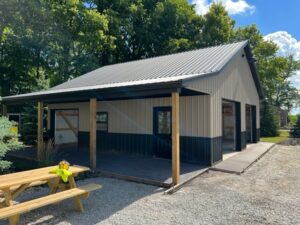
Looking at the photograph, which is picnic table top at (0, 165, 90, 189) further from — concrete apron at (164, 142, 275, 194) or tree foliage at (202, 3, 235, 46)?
tree foliage at (202, 3, 235, 46)

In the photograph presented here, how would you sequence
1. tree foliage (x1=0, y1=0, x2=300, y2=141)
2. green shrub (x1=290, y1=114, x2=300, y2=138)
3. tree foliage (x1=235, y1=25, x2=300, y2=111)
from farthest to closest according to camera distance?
tree foliage (x1=235, y1=25, x2=300, y2=111)
tree foliage (x1=0, y1=0, x2=300, y2=141)
green shrub (x1=290, y1=114, x2=300, y2=138)

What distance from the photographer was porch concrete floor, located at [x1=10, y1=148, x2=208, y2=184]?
7116mm

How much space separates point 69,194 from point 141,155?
5.99 meters

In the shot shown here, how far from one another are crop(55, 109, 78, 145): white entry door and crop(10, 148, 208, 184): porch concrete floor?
3441 millimetres

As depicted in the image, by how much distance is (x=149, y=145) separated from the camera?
10.3 metres

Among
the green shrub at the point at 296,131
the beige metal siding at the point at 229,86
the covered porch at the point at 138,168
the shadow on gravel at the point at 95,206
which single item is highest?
the beige metal siding at the point at 229,86

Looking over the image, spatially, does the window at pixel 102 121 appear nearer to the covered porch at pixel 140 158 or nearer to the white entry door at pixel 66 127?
the covered porch at pixel 140 158

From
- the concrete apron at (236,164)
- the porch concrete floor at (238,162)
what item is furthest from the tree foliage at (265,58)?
the concrete apron at (236,164)

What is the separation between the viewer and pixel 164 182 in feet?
21.0

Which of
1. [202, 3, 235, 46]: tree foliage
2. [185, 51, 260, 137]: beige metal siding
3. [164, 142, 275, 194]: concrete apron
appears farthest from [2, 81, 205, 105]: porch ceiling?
[202, 3, 235, 46]: tree foliage

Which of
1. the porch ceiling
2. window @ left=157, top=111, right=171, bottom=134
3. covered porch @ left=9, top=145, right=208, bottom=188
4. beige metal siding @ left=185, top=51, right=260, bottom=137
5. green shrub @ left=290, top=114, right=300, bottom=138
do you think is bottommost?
covered porch @ left=9, top=145, right=208, bottom=188

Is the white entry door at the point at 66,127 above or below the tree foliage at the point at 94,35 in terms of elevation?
below

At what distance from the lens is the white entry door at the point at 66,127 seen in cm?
1420

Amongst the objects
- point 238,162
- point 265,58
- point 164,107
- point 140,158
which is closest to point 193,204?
point 238,162
